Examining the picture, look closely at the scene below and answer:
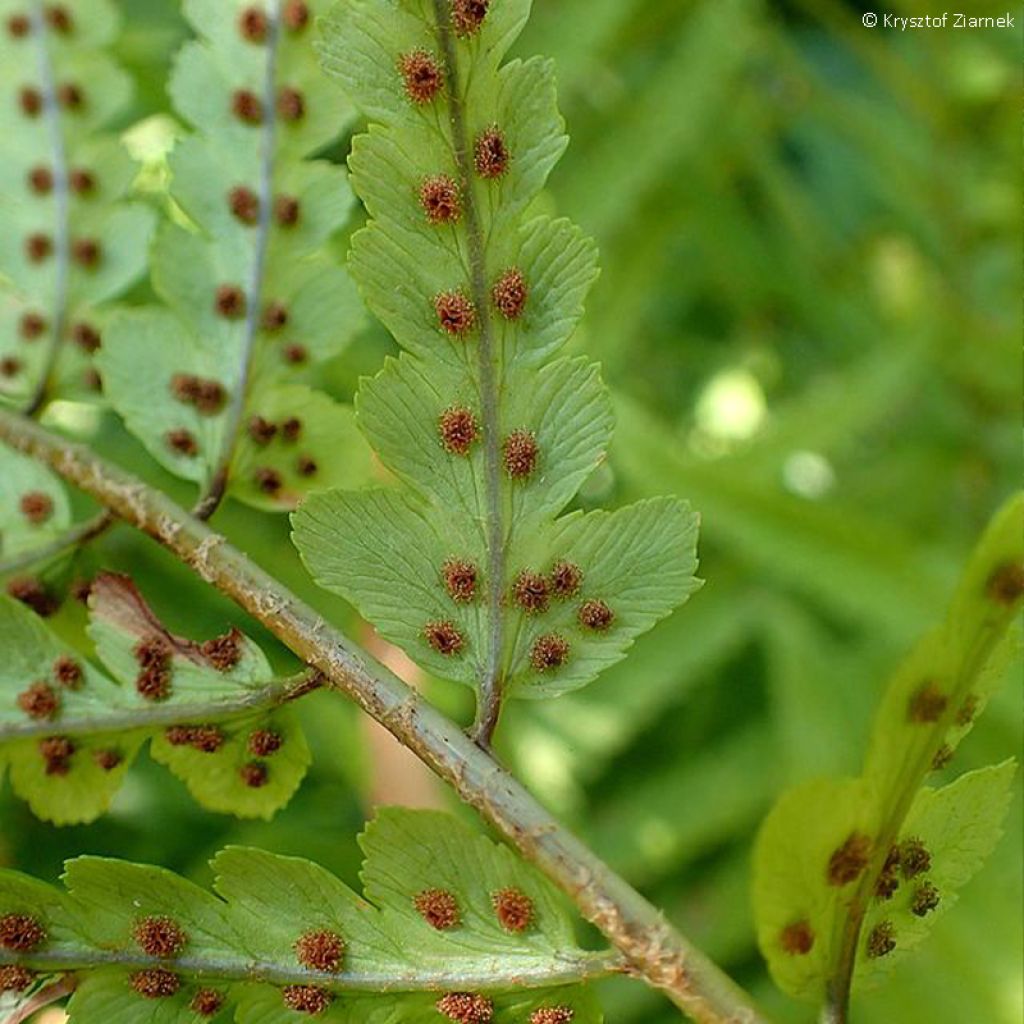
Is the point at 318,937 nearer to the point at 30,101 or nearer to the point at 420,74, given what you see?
the point at 420,74

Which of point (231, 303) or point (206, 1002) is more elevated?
point (231, 303)

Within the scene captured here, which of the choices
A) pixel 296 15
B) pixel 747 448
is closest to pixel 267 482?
pixel 296 15

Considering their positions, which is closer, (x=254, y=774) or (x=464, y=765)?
(x=464, y=765)

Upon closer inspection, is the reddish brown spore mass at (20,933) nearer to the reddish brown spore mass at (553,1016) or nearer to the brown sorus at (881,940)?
the reddish brown spore mass at (553,1016)

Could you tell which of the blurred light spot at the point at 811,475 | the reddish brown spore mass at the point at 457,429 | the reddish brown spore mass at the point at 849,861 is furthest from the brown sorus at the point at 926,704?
the blurred light spot at the point at 811,475

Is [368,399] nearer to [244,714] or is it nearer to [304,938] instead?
[244,714]

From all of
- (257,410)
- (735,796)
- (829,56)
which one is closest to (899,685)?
(257,410)
